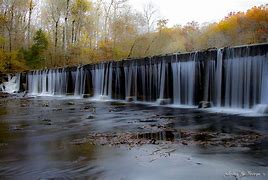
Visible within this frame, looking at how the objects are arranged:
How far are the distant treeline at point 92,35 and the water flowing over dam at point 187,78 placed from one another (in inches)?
753

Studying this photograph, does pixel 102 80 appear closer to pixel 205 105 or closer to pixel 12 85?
pixel 205 105

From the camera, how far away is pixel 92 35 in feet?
211

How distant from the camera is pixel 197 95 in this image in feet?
67.5

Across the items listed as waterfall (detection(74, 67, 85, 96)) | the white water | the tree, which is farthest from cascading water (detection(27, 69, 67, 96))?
the tree

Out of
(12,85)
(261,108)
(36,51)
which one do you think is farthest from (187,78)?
(36,51)

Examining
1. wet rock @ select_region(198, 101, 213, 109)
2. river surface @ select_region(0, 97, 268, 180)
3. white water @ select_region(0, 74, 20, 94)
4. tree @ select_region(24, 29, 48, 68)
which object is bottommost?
river surface @ select_region(0, 97, 268, 180)

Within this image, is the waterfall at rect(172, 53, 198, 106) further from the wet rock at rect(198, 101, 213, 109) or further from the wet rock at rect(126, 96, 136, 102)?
the wet rock at rect(126, 96, 136, 102)

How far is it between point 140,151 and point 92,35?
188ft

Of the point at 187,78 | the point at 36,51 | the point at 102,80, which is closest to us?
the point at 187,78

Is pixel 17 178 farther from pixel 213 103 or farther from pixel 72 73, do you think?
pixel 72 73

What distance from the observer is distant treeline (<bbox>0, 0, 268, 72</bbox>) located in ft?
169

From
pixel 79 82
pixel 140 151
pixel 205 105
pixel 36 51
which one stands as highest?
pixel 36 51

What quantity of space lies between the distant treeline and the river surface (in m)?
39.6

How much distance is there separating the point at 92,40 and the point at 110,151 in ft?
185
